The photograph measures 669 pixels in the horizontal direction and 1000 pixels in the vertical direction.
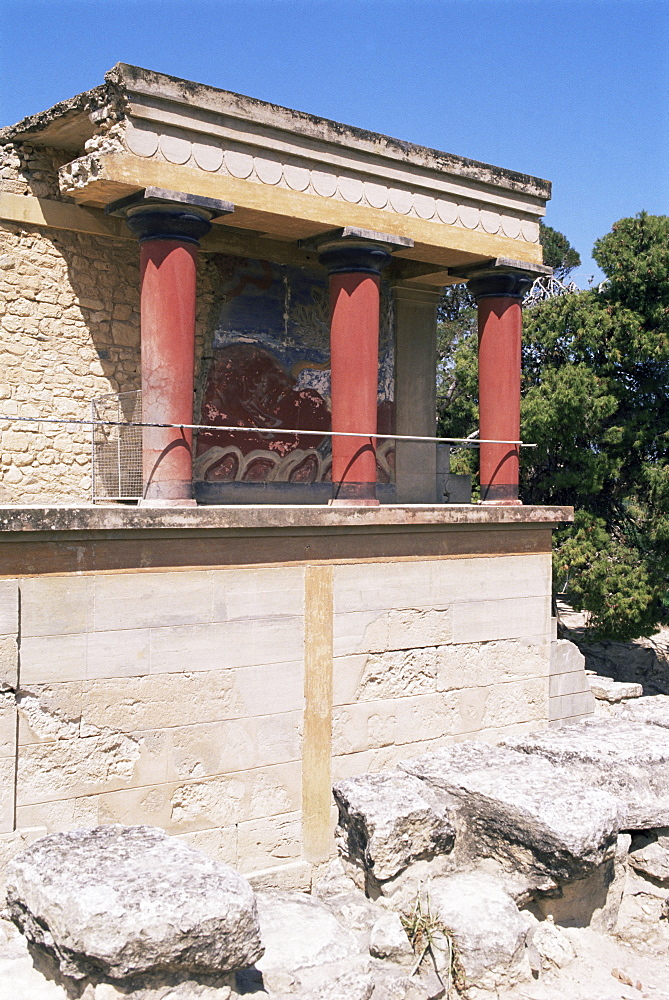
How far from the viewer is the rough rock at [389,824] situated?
22.0ft

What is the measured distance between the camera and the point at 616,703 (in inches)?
405

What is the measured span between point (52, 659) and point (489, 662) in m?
4.00

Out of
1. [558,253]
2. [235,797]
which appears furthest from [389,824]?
[558,253]

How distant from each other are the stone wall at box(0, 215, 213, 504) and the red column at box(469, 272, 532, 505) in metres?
3.37

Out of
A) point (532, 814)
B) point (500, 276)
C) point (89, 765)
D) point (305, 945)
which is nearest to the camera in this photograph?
point (305, 945)

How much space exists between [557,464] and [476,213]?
735cm

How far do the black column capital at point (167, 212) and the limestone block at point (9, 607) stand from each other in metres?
2.81

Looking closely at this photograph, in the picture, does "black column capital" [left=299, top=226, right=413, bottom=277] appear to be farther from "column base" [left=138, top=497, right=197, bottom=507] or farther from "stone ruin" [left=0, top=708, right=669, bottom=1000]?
"stone ruin" [left=0, top=708, right=669, bottom=1000]

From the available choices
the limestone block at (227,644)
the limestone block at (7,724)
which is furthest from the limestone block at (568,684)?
the limestone block at (7,724)

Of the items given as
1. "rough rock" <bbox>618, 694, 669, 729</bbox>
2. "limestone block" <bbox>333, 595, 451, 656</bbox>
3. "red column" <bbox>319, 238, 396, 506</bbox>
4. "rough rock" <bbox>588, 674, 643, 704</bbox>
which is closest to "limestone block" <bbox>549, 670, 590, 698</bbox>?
"rough rock" <bbox>618, 694, 669, 729</bbox>

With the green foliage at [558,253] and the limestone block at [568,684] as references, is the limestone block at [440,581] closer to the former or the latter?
the limestone block at [568,684]

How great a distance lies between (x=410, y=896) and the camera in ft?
21.9

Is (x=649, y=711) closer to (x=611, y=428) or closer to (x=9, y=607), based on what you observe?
(x=9, y=607)

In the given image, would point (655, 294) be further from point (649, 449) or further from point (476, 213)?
point (476, 213)
